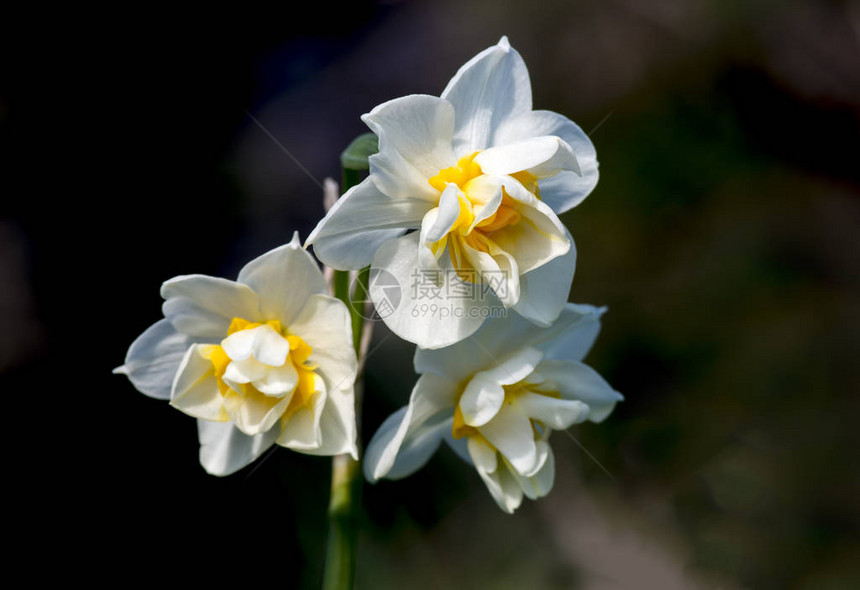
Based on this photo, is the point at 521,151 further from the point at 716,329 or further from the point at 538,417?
the point at 716,329

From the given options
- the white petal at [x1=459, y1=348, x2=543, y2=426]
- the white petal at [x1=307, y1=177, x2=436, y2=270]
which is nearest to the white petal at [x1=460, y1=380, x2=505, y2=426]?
the white petal at [x1=459, y1=348, x2=543, y2=426]

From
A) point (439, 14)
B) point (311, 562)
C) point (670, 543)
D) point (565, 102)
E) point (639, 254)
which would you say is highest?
point (439, 14)

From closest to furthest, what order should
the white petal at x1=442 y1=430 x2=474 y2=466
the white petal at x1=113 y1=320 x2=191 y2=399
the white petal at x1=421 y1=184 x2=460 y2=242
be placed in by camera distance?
the white petal at x1=421 y1=184 x2=460 y2=242
the white petal at x1=113 y1=320 x2=191 y2=399
the white petal at x1=442 y1=430 x2=474 y2=466

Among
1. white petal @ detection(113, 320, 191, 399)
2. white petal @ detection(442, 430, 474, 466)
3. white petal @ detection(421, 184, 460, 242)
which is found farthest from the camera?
white petal @ detection(442, 430, 474, 466)

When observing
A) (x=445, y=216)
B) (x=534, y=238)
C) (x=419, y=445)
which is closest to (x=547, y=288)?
(x=534, y=238)

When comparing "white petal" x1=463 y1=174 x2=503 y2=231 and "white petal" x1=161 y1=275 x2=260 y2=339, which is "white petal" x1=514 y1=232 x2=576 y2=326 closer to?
"white petal" x1=463 y1=174 x2=503 y2=231

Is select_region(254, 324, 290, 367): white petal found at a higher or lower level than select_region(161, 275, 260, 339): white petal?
lower

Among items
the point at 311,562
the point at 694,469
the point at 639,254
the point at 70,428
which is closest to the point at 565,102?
the point at 639,254

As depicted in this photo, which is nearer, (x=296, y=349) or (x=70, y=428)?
(x=296, y=349)
